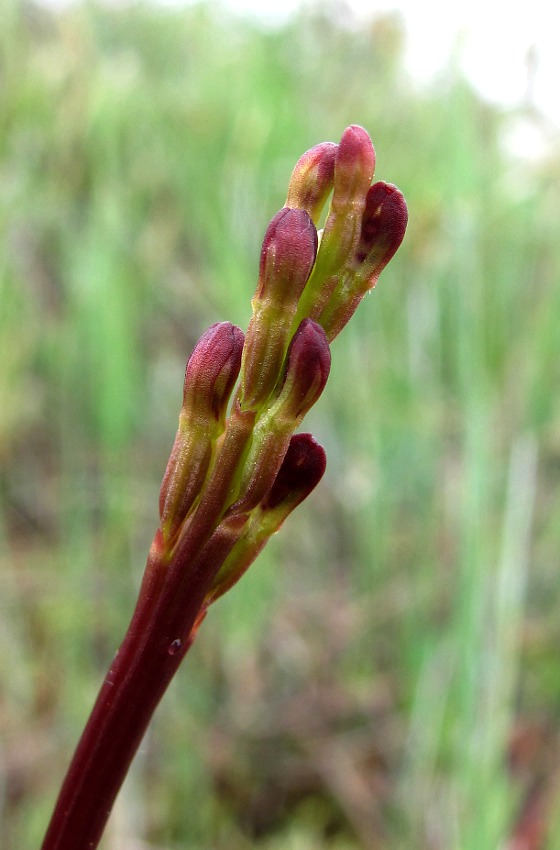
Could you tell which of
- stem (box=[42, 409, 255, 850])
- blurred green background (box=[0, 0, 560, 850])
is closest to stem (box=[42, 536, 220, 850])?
stem (box=[42, 409, 255, 850])

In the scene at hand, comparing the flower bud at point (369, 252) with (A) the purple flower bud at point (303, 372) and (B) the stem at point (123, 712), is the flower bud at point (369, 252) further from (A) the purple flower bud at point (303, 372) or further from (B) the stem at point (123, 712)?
(B) the stem at point (123, 712)

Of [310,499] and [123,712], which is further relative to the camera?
[310,499]

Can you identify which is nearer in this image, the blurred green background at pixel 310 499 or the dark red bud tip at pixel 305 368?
the dark red bud tip at pixel 305 368

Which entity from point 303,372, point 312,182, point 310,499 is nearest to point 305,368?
point 303,372

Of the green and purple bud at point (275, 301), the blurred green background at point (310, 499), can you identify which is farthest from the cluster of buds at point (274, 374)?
the blurred green background at point (310, 499)

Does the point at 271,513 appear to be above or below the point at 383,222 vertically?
below

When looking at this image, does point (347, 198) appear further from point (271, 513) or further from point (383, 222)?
Answer: point (271, 513)

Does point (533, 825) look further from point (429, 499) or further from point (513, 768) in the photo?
point (429, 499)

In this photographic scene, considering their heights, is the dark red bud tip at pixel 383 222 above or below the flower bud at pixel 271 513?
above
